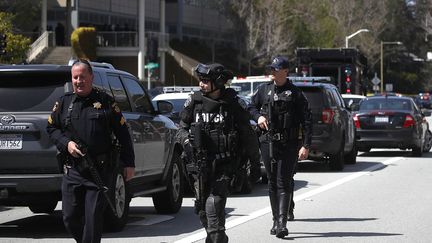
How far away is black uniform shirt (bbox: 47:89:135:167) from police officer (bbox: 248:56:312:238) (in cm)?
320

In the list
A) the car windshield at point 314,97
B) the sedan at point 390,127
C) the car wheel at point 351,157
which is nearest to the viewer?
the car windshield at point 314,97

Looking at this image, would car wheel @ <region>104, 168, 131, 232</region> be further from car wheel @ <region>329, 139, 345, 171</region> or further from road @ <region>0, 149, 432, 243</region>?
car wheel @ <region>329, 139, 345, 171</region>

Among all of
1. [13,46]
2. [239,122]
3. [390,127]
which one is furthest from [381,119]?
[239,122]

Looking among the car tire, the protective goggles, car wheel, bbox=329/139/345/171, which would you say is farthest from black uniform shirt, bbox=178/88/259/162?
the car tire

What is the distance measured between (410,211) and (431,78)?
105m

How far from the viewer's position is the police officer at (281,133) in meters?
10.8

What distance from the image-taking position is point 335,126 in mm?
19797

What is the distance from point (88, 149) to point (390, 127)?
57.3ft

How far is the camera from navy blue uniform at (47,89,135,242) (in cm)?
774

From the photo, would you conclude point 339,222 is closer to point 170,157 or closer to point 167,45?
point 170,157

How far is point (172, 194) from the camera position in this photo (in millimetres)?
12859

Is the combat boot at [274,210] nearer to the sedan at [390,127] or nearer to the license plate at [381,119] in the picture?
the sedan at [390,127]

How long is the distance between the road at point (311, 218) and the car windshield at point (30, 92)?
1493 millimetres

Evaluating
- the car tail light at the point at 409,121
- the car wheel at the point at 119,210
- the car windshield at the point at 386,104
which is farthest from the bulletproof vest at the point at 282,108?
the car windshield at the point at 386,104
